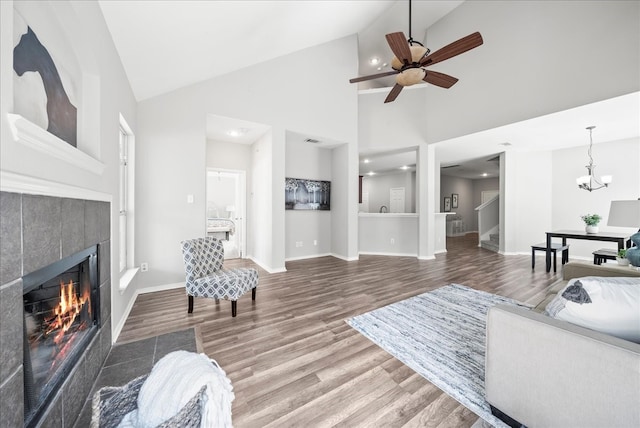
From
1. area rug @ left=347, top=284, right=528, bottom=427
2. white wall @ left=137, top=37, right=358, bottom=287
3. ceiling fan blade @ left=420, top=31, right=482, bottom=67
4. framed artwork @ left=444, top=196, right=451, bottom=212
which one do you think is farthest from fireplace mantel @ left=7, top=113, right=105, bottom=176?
framed artwork @ left=444, top=196, right=451, bottom=212

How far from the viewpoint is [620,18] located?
287cm

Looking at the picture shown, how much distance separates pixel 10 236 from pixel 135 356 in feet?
5.08

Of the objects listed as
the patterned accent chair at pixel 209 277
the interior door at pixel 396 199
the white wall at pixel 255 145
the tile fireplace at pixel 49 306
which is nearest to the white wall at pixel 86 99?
the tile fireplace at pixel 49 306

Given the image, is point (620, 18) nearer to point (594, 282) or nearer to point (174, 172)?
point (594, 282)

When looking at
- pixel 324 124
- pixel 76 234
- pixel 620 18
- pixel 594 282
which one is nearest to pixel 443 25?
pixel 620 18

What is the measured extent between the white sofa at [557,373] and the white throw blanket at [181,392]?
4.49 feet

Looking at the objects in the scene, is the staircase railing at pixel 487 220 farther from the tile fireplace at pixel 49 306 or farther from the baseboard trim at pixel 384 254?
the tile fireplace at pixel 49 306

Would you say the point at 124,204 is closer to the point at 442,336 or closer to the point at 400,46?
the point at 400,46

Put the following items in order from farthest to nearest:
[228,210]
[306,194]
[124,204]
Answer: [228,210] < [306,194] < [124,204]

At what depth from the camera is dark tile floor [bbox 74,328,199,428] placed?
5.15 feet

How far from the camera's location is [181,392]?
78 cm

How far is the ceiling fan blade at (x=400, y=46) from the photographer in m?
2.24

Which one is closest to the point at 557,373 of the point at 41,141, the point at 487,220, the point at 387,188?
the point at 41,141

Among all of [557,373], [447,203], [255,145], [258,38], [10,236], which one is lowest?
[557,373]
